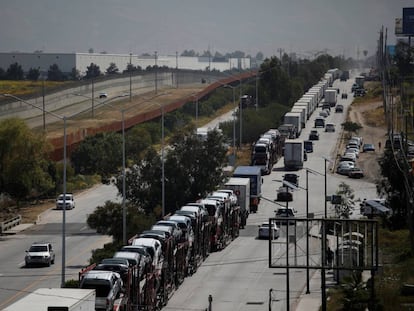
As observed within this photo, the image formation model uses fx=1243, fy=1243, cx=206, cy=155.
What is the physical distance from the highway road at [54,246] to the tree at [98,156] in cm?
906

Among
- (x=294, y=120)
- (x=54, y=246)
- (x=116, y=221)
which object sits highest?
(x=294, y=120)

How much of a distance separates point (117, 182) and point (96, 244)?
486cm

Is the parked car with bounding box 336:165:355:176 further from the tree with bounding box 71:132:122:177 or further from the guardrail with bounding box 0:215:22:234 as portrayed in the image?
the guardrail with bounding box 0:215:22:234

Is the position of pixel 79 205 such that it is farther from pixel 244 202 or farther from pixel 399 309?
pixel 399 309

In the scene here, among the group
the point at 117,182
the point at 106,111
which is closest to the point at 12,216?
the point at 117,182

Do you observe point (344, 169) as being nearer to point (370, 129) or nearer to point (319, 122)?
point (370, 129)

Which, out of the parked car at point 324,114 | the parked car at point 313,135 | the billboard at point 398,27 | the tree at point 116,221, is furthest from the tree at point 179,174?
the billboard at point 398,27

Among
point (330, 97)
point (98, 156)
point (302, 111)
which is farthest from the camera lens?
point (330, 97)

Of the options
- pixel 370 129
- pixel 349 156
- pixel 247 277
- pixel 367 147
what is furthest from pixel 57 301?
pixel 370 129

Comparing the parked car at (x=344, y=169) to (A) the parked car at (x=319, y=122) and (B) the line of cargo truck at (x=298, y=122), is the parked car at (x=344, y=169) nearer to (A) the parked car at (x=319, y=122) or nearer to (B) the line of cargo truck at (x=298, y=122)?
(B) the line of cargo truck at (x=298, y=122)

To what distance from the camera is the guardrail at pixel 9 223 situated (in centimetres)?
5906

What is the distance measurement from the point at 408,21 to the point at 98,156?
73.3 meters

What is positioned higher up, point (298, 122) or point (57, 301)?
point (298, 122)

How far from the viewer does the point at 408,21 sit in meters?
148
